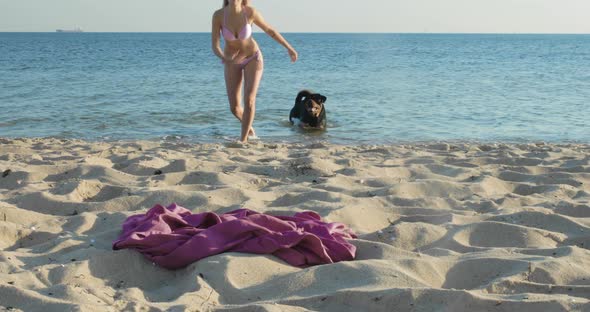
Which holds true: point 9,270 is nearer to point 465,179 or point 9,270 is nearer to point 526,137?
point 465,179

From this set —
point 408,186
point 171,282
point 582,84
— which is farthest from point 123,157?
point 582,84

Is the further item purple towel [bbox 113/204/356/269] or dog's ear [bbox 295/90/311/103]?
dog's ear [bbox 295/90/311/103]

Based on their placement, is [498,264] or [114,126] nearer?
[498,264]

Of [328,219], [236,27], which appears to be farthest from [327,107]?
[328,219]

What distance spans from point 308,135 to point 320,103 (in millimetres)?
869

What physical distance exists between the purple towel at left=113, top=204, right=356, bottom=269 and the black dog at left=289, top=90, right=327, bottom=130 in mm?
6092

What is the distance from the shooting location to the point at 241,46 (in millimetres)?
7289

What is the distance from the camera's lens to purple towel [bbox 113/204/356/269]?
3.42 metres

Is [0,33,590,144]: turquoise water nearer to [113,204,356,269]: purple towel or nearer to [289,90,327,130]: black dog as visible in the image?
[289,90,327,130]: black dog

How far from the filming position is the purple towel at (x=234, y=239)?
342cm

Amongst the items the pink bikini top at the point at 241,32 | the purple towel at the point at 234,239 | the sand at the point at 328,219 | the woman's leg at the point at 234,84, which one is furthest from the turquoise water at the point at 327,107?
the purple towel at the point at 234,239

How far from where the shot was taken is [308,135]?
9.45 m

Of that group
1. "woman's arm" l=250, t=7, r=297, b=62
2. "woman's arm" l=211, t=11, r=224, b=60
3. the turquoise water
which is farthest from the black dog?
"woman's arm" l=211, t=11, r=224, b=60

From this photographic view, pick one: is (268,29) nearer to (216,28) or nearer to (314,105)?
(216,28)
